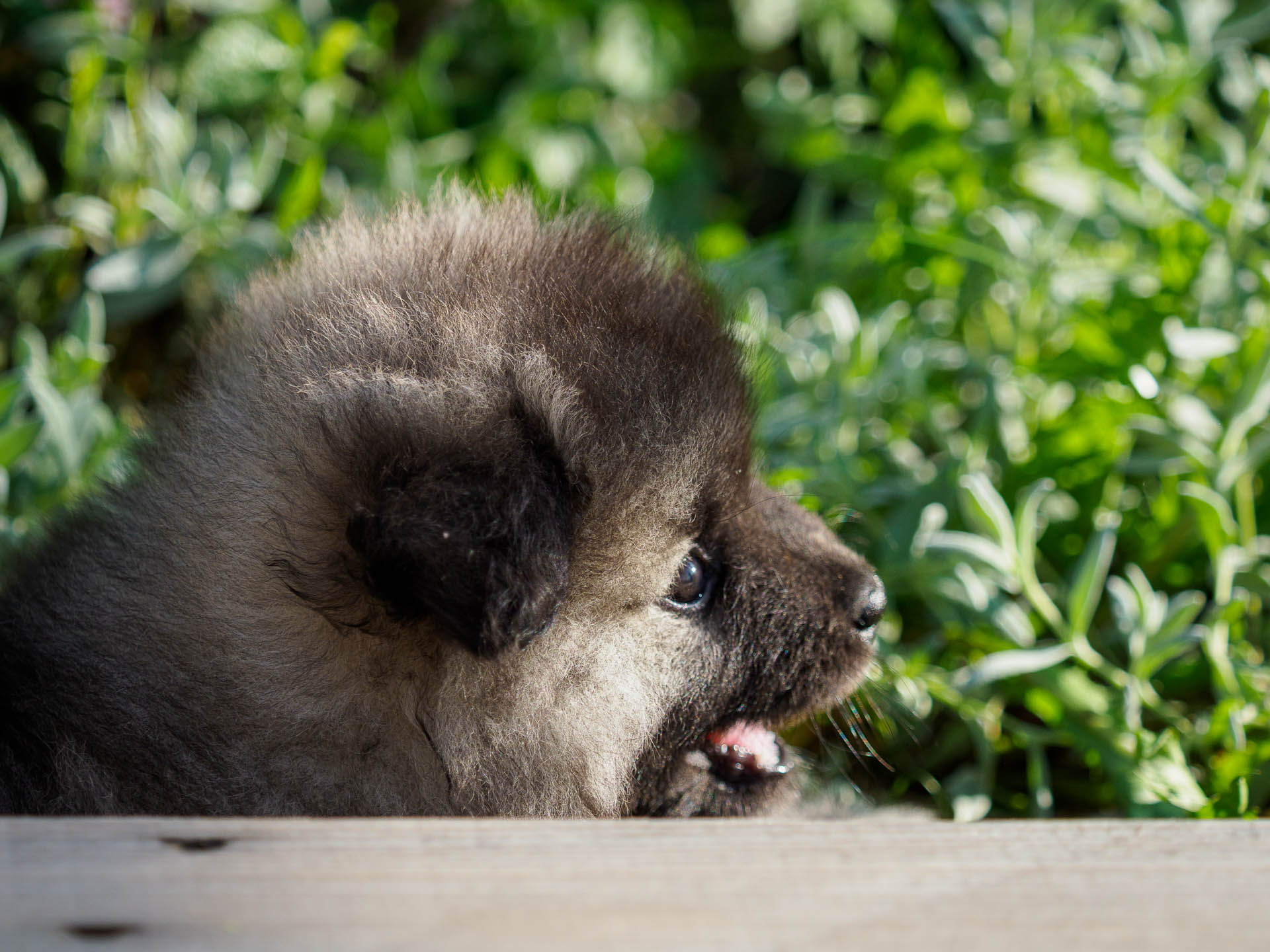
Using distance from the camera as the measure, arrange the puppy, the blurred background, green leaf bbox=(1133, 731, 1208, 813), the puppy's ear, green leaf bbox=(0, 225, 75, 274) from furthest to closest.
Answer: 1. green leaf bbox=(0, 225, 75, 274)
2. the blurred background
3. green leaf bbox=(1133, 731, 1208, 813)
4. the puppy
5. the puppy's ear

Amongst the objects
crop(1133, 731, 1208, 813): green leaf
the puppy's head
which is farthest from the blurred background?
the puppy's head

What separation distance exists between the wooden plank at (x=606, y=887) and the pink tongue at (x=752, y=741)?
1.86 ft

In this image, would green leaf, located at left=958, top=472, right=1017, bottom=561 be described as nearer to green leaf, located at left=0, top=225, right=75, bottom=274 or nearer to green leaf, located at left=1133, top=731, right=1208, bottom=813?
green leaf, located at left=1133, top=731, right=1208, bottom=813

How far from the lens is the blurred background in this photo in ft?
6.59

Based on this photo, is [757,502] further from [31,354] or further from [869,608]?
[31,354]

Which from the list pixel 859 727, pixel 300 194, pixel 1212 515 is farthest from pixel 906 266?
pixel 300 194

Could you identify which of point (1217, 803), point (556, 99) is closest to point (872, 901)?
point (1217, 803)

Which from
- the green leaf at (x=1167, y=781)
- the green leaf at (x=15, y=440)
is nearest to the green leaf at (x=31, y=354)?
the green leaf at (x=15, y=440)

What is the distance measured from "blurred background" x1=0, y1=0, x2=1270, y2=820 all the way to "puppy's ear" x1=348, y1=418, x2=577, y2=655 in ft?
2.45

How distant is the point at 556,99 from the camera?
3314mm

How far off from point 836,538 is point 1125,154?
116 centimetres

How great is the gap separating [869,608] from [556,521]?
1.99 ft

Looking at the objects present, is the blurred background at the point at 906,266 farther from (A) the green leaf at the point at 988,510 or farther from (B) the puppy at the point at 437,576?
(B) the puppy at the point at 437,576

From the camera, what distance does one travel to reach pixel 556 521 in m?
1.36
